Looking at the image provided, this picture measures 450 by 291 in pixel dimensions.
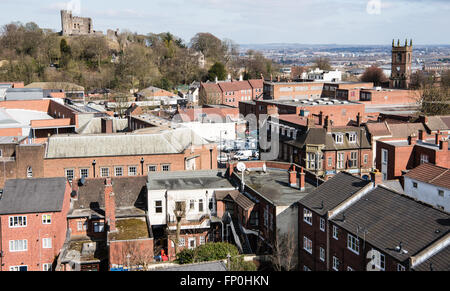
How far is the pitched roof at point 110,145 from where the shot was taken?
30.7 metres

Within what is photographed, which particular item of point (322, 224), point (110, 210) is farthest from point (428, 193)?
point (110, 210)

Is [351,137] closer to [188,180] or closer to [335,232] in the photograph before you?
[188,180]

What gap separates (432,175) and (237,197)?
912cm

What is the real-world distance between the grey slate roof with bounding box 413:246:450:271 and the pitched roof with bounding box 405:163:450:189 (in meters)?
9.42

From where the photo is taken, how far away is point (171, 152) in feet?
103

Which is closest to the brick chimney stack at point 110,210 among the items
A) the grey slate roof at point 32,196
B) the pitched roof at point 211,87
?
the grey slate roof at point 32,196

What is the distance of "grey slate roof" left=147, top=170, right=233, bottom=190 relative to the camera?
25.0m

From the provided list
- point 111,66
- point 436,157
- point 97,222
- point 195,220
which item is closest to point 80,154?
point 97,222

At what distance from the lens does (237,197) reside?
926 inches

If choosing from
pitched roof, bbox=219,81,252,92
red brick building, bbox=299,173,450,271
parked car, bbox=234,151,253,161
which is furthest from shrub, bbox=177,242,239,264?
pitched roof, bbox=219,81,252,92

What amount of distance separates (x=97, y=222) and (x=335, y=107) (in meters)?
30.1

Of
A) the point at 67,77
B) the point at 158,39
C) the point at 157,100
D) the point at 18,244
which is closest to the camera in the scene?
the point at 18,244

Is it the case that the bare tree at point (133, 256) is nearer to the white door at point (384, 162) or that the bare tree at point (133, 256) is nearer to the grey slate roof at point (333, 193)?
the grey slate roof at point (333, 193)
